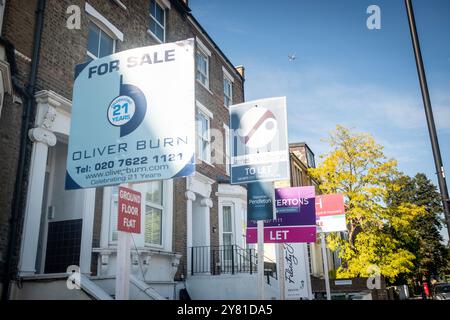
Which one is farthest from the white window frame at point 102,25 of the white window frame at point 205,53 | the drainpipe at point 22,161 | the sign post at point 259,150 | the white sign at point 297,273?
the white sign at point 297,273

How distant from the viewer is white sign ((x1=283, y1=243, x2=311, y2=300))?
10.6 meters

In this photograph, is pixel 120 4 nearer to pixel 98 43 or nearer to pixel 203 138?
pixel 98 43

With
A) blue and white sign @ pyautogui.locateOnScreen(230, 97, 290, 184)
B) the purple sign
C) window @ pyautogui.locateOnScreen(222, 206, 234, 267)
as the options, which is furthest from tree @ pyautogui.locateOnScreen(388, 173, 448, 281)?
blue and white sign @ pyautogui.locateOnScreen(230, 97, 290, 184)

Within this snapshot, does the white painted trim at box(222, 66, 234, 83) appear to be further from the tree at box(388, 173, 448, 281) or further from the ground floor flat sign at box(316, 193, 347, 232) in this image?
the tree at box(388, 173, 448, 281)

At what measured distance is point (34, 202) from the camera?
7.74m

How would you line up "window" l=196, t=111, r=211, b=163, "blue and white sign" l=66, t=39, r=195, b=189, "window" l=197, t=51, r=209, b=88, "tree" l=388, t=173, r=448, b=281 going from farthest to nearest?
"tree" l=388, t=173, r=448, b=281 < "window" l=197, t=51, r=209, b=88 < "window" l=196, t=111, r=211, b=163 < "blue and white sign" l=66, t=39, r=195, b=189

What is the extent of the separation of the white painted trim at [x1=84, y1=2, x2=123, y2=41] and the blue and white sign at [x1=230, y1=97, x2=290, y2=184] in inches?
223

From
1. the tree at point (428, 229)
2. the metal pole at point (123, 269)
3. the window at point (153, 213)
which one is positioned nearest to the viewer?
the metal pole at point (123, 269)

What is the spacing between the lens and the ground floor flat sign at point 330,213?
409 inches

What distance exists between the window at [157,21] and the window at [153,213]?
5361mm

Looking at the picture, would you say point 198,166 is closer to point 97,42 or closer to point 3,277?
point 97,42

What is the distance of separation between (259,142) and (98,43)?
635 cm

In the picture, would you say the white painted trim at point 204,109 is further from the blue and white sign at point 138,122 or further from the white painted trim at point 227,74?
the blue and white sign at point 138,122
